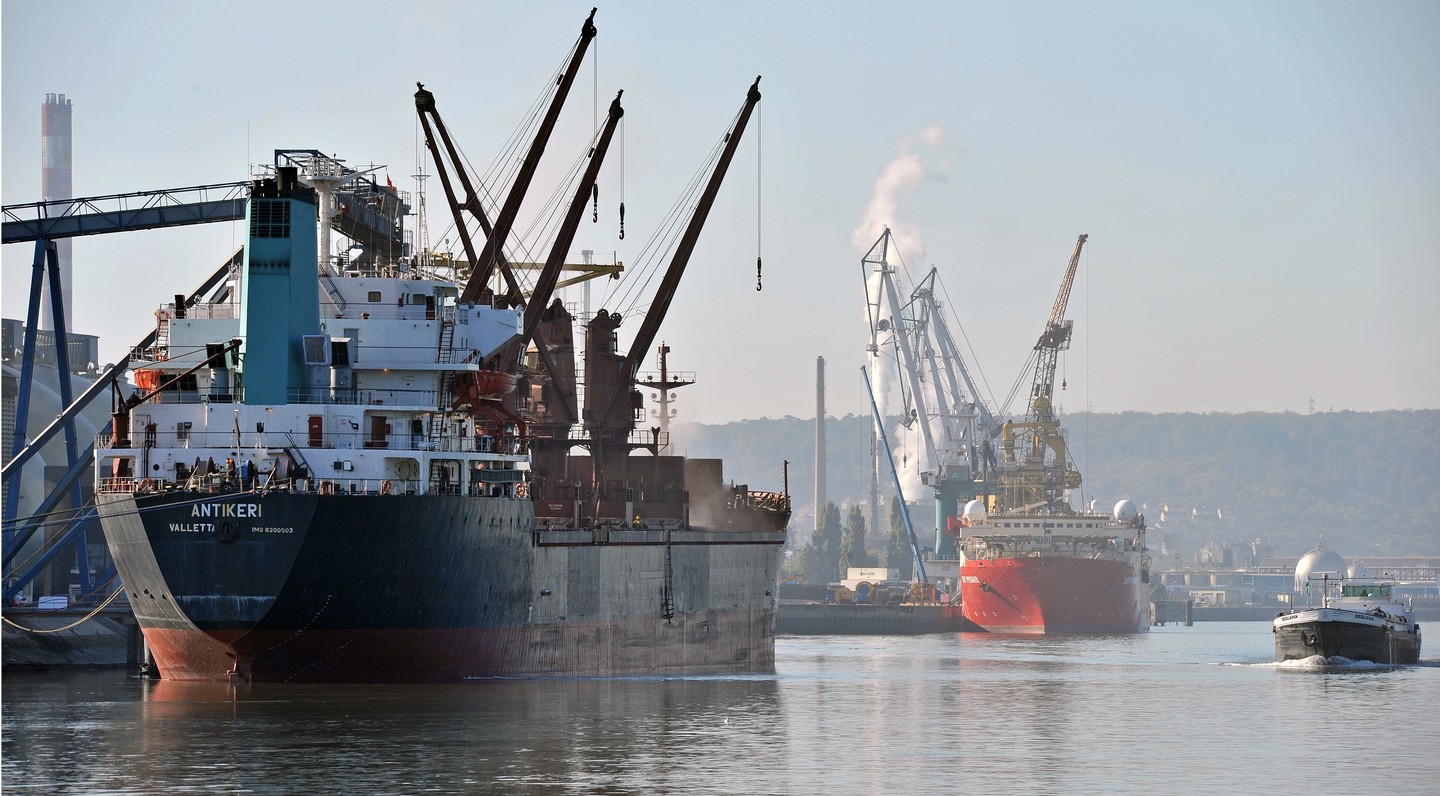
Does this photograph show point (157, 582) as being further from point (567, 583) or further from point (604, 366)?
point (604, 366)

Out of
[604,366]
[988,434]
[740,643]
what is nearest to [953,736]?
[740,643]

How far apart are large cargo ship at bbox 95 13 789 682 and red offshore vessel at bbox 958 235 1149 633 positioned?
7519 cm

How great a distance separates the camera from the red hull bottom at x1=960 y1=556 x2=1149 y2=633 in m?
136

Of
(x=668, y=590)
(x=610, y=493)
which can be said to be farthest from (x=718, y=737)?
(x=610, y=493)

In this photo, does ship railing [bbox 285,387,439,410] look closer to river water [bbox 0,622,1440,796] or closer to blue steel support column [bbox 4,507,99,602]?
river water [bbox 0,622,1440,796]

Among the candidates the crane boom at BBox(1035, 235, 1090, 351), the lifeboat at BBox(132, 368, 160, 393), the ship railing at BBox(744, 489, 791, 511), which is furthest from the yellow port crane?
the lifeboat at BBox(132, 368, 160, 393)

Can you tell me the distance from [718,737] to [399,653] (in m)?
10.9

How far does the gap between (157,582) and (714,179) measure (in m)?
32.1

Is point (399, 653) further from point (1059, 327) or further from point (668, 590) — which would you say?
point (1059, 327)

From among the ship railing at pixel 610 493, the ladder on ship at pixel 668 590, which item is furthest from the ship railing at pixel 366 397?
the ladder on ship at pixel 668 590

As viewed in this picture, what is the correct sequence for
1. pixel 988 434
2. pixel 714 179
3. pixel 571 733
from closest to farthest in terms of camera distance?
pixel 571 733 < pixel 714 179 < pixel 988 434

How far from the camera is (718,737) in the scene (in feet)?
144

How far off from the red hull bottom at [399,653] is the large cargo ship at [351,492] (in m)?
0.07

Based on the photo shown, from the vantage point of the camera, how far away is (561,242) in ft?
223
